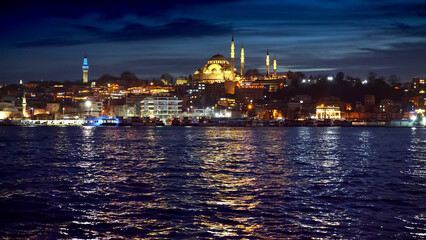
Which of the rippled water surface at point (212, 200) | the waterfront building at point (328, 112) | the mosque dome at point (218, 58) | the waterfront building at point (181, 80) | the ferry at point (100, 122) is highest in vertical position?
the mosque dome at point (218, 58)

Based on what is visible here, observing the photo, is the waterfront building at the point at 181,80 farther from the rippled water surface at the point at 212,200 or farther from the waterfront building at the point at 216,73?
the rippled water surface at the point at 212,200

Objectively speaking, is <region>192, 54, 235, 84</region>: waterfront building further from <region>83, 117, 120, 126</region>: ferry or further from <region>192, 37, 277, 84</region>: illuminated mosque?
<region>83, 117, 120, 126</region>: ferry

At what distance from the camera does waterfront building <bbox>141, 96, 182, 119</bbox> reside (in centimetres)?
10238

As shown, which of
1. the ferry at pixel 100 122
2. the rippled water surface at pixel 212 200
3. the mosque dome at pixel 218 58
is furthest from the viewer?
the mosque dome at pixel 218 58

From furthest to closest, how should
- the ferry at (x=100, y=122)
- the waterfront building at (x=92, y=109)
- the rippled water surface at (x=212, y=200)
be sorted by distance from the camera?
the waterfront building at (x=92, y=109), the ferry at (x=100, y=122), the rippled water surface at (x=212, y=200)

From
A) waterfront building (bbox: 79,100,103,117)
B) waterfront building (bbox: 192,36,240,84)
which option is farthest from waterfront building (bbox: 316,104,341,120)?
waterfront building (bbox: 79,100,103,117)

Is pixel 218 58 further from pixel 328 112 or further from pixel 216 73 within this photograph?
pixel 328 112

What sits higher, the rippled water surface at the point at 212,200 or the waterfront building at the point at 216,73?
the waterfront building at the point at 216,73

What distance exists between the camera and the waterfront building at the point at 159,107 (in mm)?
102375

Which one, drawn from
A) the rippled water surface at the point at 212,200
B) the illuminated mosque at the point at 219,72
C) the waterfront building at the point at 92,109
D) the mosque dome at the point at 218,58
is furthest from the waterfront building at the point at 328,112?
the rippled water surface at the point at 212,200

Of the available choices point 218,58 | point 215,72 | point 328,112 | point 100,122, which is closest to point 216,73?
point 215,72

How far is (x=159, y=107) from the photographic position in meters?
103

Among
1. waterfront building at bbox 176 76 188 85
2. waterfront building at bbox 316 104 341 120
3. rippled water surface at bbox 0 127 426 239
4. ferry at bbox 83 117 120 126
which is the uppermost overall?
waterfront building at bbox 176 76 188 85

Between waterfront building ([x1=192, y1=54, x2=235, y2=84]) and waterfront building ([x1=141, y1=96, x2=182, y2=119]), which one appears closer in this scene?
waterfront building ([x1=141, y1=96, x2=182, y2=119])
